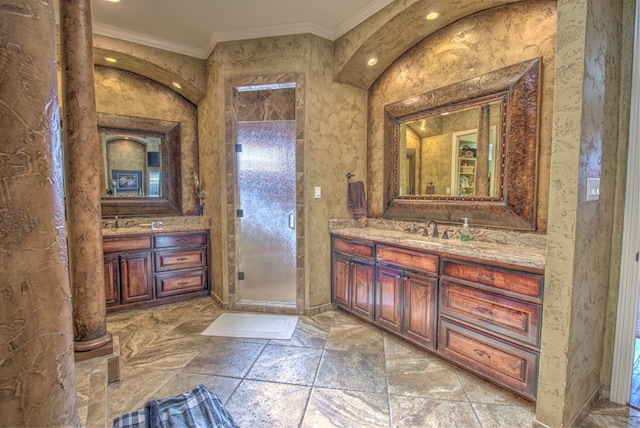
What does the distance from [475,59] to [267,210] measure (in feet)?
7.83

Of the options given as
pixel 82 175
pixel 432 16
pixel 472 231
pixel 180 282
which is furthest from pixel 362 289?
pixel 432 16

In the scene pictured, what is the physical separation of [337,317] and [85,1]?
308 centimetres

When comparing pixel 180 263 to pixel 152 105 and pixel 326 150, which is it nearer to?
pixel 152 105

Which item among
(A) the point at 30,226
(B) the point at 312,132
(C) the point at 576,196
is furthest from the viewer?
(B) the point at 312,132

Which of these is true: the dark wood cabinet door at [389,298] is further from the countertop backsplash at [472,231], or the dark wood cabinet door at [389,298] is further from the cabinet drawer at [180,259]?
the cabinet drawer at [180,259]

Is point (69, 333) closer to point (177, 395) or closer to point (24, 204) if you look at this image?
point (24, 204)

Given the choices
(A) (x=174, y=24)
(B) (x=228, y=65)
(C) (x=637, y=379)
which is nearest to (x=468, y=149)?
(C) (x=637, y=379)

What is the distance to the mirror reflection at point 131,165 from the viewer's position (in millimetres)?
3662

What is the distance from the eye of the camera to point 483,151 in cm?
251

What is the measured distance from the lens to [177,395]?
1.92m

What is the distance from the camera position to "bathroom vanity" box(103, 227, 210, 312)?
3.25 m

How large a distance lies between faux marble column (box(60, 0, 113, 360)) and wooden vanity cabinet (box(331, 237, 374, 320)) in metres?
2.04

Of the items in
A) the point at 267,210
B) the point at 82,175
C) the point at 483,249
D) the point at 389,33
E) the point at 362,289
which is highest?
the point at 389,33

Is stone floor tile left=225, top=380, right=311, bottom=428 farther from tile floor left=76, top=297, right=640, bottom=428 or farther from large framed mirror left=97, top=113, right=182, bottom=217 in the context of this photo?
large framed mirror left=97, top=113, right=182, bottom=217
